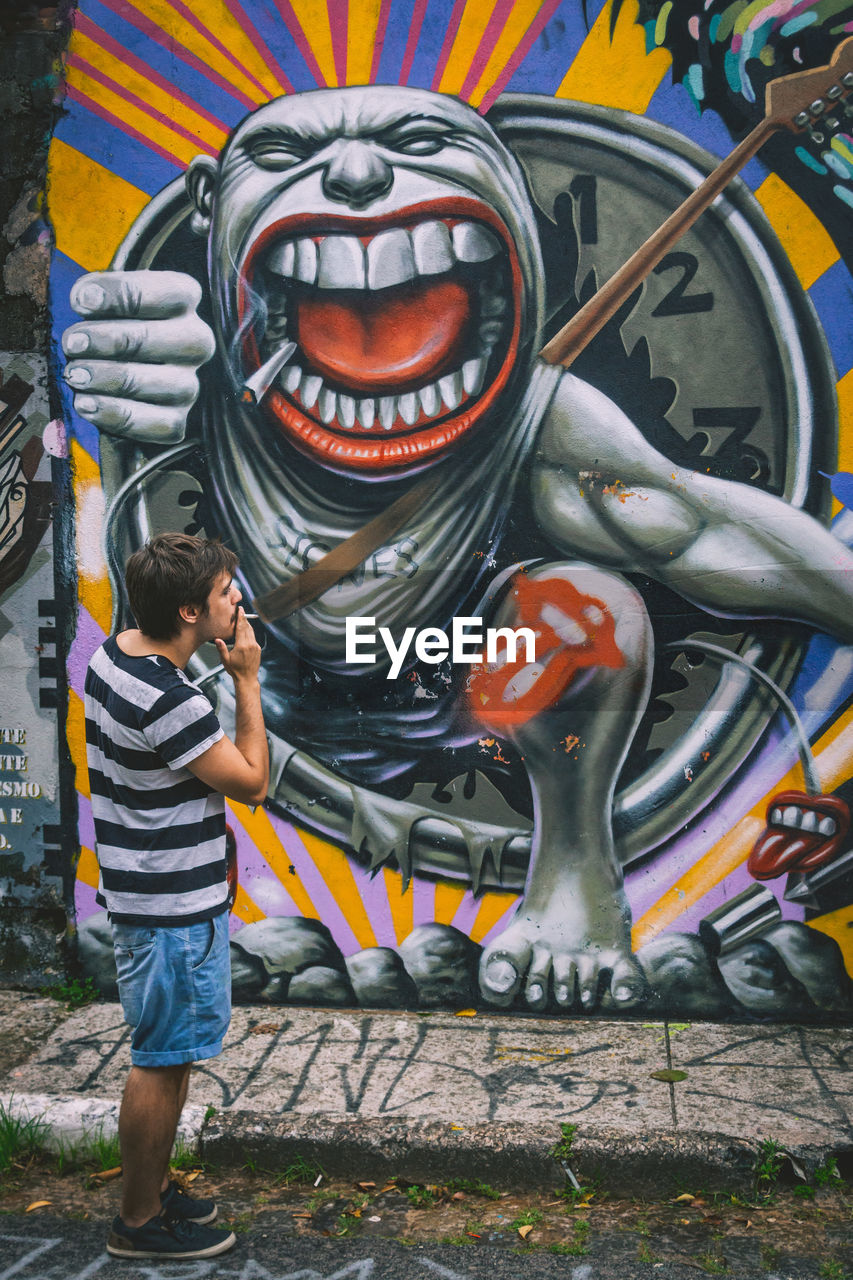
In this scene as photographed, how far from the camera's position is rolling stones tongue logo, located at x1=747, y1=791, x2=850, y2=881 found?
429cm

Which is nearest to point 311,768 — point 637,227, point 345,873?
point 345,873

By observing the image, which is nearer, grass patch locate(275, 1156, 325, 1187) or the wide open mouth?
grass patch locate(275, 1156, 325, 1187)

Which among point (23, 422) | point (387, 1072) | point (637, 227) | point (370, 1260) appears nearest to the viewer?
point (370, 1260)

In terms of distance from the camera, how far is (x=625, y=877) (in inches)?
173

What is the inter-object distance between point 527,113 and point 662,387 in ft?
3.90

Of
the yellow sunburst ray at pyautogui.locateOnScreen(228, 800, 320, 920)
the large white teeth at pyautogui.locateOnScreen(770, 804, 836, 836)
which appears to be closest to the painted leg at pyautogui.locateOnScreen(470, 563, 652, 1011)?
the large white teeth at pyautogui.locateOnScreen(770, 804, 836, 836)

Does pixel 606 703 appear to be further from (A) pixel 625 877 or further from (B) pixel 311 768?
(B) pixel 311 768

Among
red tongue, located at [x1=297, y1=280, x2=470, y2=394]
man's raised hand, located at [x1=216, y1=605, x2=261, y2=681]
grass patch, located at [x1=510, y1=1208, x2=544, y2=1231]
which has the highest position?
red tongue, located at [x1=297, y1=280, x2=470, y2=394]

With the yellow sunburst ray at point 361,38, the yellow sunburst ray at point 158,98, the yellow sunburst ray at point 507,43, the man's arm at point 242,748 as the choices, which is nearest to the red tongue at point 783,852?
the man's arm at point 242,748

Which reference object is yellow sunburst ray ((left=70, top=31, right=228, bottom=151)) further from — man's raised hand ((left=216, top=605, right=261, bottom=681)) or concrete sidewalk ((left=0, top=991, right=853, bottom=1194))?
concrete sidewalk ((left=0, top=991, right=853, bottom=1194))

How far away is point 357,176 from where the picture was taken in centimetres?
444

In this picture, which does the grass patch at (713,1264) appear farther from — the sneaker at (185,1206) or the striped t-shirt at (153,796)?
the striped t-shirt at (153,796)

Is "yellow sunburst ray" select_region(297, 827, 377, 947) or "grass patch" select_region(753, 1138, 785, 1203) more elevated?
"yellow sunburst ray" select_region(297, 827, 377, 947)

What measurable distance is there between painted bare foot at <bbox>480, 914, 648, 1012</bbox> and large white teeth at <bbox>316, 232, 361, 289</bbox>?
265cm
